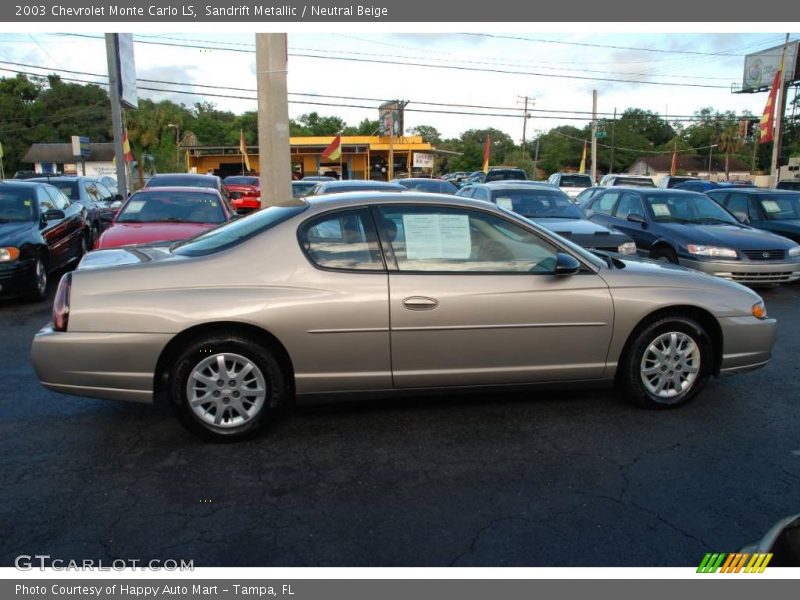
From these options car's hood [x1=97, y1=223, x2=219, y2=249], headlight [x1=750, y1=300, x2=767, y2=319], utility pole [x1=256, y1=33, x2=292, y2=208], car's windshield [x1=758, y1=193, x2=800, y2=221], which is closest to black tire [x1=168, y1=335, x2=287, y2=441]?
headlight [x1=750, y1=300, x2=767, y2=319]

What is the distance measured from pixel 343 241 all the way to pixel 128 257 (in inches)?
58.3

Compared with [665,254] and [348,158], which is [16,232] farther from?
[348,158]

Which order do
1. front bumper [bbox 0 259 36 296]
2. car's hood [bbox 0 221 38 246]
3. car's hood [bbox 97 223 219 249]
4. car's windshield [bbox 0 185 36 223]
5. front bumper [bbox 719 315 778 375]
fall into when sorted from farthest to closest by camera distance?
car's windshield [bbox 0 185 36 223]
car's hood [bbox 0 221 38 246]
front bumper [bbox 0 259 36 296]
car's hood [bbox 97 223 219 249]
front bumper [bbox 719 315 778 375]

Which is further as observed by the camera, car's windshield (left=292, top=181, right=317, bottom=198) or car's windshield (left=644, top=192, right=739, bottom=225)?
car's windshield (left=292, top=181, right=317, bottom=198)

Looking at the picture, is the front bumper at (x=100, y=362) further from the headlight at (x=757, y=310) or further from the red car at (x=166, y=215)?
the headlight at (x=757, y=310)

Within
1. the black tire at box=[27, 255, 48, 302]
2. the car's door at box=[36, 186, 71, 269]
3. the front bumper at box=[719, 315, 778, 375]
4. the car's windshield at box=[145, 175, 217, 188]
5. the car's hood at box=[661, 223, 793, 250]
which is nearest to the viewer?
the front bumper at box=[719, 315, 778, 375]

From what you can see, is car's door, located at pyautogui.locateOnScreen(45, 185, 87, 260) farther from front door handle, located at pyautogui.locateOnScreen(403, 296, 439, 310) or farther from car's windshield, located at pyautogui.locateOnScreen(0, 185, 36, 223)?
front door handle, located at pyautogui.locateOnScreen(403, 296, 439, 310)

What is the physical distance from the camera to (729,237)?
9.15 meters

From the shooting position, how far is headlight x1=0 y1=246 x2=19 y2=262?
24.8 feet

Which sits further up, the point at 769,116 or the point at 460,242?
the point at 769,116

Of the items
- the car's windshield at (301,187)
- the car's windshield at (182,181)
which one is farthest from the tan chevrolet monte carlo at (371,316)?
the car's windshield at (301,187)

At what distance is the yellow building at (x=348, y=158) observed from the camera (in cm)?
4434
